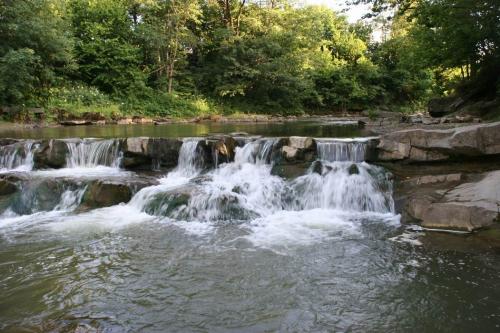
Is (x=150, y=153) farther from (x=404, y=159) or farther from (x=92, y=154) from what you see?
(x=404, y=159)

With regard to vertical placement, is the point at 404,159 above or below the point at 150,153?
below

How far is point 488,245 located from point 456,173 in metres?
2.44

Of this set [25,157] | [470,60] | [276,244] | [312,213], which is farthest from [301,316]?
[470,60]

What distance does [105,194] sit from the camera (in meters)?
8.97

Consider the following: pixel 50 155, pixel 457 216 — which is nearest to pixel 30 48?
pixel 50 155

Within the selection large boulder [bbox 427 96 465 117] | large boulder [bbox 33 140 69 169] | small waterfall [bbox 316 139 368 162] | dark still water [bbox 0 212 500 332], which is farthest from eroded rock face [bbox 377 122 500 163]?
large boulder [bbox 427 96 465 117]

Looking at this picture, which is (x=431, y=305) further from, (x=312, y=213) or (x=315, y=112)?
(x=315, y=112)

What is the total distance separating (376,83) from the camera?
3738 cm

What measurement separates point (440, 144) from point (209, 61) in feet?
83.9

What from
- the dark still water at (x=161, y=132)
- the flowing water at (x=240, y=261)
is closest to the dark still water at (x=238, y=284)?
the flowing water at (x=240, y=261)

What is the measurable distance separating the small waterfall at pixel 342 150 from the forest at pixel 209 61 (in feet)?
23.3

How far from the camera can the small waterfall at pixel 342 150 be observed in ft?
32.8

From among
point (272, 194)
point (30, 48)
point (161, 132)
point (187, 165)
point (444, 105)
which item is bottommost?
point (272, 194)

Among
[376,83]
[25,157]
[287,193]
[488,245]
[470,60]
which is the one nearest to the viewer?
[488,245]
